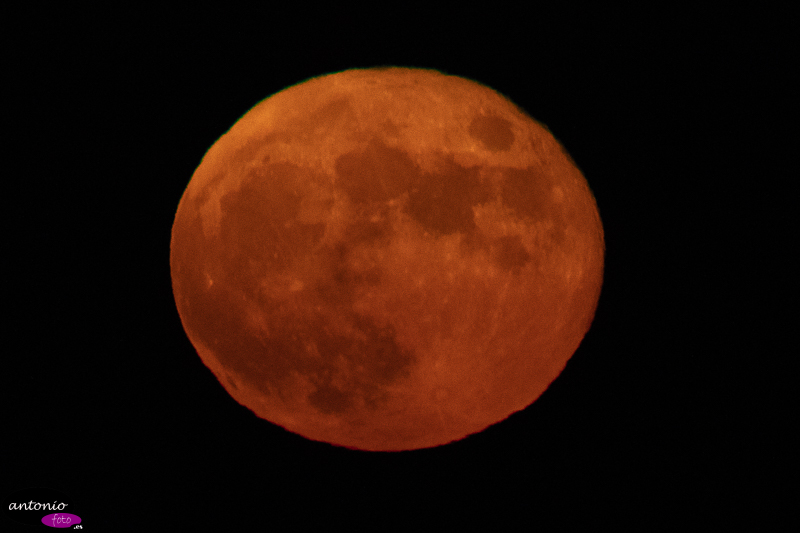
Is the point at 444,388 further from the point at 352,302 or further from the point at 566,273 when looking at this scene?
the point at 566,273

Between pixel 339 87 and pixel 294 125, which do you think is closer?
pixel 294 125

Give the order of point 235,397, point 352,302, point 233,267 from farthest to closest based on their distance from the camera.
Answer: point 235,397
point 233,267
point 352,302

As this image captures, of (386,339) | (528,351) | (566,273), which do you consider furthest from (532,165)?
(386,339)

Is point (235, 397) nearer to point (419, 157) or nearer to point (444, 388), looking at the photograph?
point (444, 388)

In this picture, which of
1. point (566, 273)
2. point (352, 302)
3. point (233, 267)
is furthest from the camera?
point (566, 273)

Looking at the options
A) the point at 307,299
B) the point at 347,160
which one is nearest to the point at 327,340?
the point at 307,299

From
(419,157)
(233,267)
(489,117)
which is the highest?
(489,117)

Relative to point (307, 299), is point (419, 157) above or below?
above
